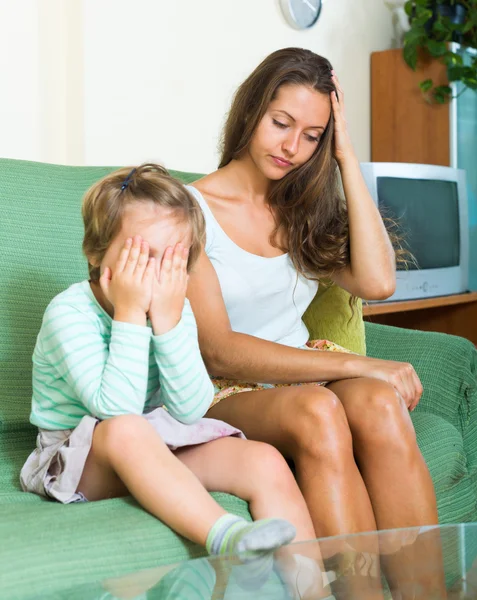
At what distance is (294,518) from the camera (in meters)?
1.20

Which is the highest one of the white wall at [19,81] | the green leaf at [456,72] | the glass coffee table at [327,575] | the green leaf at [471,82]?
the green leaf at [456,72]

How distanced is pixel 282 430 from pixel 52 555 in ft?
1.54

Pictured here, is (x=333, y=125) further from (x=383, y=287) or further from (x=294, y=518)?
(x=294, y=518)

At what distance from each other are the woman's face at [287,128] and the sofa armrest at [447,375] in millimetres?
568

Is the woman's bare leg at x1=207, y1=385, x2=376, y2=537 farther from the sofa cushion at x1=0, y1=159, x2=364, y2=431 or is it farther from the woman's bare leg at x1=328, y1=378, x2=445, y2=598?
the sofa cushion at x1=0, y1=159, x2=364, y2=431

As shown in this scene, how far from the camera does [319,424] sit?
1.33 m

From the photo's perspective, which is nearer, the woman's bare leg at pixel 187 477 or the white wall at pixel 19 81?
the woman's bare leg at pixel 187 477

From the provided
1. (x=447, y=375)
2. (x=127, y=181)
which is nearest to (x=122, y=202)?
(x=127, y=181)

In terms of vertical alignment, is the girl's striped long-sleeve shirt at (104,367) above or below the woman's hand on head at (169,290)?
below

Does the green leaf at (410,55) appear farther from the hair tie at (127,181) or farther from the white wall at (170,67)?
the hair tie at (127,181)

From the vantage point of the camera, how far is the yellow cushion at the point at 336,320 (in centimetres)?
193

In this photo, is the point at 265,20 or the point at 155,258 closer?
the point at 155,258

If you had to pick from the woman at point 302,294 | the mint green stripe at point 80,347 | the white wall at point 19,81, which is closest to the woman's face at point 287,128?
the woman at point 302,294

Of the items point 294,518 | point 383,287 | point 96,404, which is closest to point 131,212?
point 96,404
